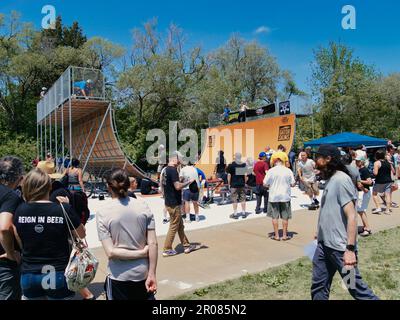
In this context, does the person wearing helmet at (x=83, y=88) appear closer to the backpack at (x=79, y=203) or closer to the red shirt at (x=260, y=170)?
the red shirt at (x=260, y=170)

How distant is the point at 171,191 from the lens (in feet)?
21.1

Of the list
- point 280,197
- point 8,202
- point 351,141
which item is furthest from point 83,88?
point 351,141

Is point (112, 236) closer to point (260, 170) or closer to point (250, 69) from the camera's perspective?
point (260, 170)

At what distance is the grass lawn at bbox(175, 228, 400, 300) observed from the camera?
4406 millimetres

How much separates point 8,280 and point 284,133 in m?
14.6

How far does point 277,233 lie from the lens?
7109mm

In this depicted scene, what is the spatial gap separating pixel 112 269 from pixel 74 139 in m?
21.6

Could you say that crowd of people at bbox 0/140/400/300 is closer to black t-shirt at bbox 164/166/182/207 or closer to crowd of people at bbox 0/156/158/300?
crowd of people at bbox 0/156/158/300

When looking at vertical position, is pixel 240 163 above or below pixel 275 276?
above

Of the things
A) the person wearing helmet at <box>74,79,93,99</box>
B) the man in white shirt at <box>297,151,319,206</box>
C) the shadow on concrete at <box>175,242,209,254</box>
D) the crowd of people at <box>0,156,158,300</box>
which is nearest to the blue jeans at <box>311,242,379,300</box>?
the crowd of people at <box>0,156,158,300</box>

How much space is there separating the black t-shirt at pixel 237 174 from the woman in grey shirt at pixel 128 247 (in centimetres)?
648

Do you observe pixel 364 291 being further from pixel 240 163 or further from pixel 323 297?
pixel 240 163

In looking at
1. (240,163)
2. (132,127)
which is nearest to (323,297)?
(240,163)

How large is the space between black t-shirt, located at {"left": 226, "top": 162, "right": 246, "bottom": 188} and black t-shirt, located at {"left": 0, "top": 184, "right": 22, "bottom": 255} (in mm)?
6672
